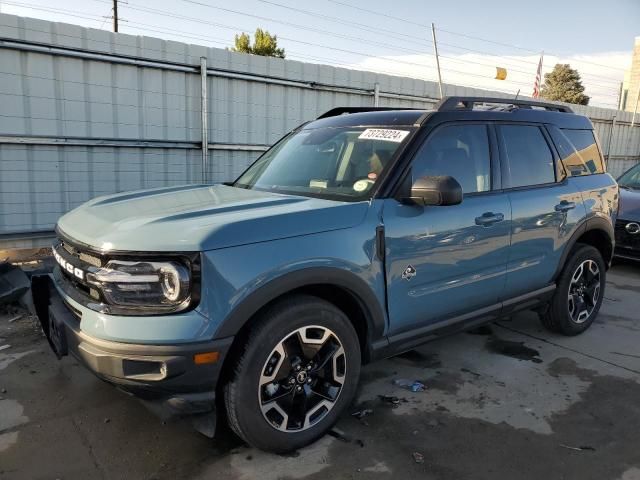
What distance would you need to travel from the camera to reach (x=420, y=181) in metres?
2.97

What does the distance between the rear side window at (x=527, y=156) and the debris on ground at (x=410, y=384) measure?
62.0 inches

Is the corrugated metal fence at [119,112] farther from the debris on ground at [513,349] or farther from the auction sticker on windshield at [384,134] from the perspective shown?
the debris on ground at [513,349]

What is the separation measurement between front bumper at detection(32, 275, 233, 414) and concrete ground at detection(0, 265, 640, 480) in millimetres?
489

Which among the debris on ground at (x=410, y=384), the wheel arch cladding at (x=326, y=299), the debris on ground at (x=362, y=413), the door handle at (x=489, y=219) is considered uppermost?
the door handle at (x=489, y=219)

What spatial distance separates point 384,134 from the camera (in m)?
3.35

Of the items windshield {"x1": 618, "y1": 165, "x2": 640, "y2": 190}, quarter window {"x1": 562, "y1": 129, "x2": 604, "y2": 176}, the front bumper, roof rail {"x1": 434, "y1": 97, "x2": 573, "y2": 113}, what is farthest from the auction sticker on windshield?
windshield {"x1": 618, "y1": 165, "x2": 640, "y2": 190}

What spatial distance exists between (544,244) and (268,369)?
97.3 inches

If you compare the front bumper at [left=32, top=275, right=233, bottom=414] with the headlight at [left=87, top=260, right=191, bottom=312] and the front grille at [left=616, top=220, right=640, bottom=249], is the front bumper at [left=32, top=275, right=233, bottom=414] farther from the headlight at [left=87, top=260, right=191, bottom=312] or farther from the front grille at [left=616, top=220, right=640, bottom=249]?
the front grille at [left=616, top=220, right=640, bottom=249]

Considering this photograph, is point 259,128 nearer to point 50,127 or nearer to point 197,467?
point 50,127

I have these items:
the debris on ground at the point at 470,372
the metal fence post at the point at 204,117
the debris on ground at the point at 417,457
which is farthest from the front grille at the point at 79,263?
the metal fence post at the point at 204,117

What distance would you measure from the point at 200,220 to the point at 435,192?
129 centimetres

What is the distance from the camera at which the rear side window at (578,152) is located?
14.0 feet

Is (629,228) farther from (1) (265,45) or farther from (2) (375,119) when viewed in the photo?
(1) (265,45)

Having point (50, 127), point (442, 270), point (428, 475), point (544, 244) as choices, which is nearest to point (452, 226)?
point (442, 270)
